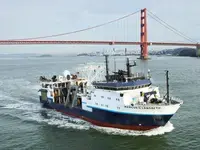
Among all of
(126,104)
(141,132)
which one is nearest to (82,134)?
(126,104)

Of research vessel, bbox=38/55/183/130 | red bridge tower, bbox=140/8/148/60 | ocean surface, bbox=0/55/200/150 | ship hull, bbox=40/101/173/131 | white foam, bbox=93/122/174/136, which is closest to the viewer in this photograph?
ocean surface, bbox=0/55/200/150

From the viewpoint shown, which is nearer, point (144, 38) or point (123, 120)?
point (123, 120)

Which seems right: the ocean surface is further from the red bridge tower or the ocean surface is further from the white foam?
the red bridge tower

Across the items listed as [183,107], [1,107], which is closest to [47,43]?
[1,107]

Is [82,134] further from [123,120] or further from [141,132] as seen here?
[141,132]

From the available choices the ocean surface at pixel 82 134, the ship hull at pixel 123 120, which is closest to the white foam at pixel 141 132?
the ocean surface at pixel 82 134

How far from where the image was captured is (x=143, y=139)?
24.2 m

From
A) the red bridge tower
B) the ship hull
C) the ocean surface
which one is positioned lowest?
the ocean surface

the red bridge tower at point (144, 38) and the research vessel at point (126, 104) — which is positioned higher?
the red bridge tower at point (144, 38)

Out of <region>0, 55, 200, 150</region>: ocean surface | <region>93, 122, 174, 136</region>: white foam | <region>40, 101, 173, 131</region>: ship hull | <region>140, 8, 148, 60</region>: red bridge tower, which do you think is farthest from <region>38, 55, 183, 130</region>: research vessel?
<region>140, 8, 148, 60</region>: red bridge tower

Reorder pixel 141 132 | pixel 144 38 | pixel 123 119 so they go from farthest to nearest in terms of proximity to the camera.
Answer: pixel 144 38 < pixel 123 119 < pixel 141 132

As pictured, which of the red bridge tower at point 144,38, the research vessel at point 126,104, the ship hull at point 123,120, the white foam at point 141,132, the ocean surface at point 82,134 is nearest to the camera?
the ocean surface at point 82,134

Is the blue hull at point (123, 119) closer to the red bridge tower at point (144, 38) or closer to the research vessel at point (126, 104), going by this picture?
the research vessel at point (126, 104)

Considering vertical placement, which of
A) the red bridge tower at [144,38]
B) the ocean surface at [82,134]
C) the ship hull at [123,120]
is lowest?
the ocean surface at [82,134]
